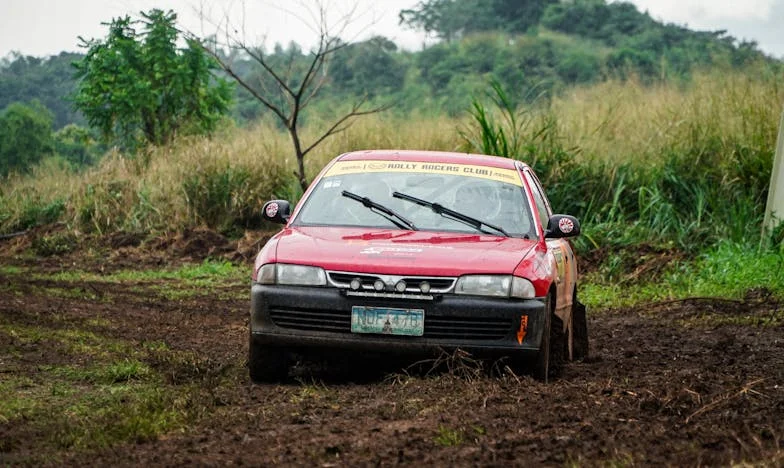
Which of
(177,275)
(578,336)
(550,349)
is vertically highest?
(550,349)

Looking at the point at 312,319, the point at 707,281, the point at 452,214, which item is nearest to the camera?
the point at 312,319

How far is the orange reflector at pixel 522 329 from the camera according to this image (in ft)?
24.0

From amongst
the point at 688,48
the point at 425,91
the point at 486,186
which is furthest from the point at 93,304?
the point at 688,48

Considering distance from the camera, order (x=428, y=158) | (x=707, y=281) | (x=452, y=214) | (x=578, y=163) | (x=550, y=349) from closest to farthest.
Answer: (x=550, y=349) < (x=452, y=214) < (x=428, y=158) < (x=707, y=281) < (x=578, y=163)

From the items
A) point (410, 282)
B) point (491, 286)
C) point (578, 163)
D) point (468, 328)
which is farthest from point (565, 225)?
Result: point (578, 163)

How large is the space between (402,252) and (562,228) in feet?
4.99

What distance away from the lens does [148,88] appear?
27.5 m

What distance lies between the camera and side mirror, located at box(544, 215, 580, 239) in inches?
336

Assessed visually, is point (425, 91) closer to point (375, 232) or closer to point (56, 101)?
point (56, 101)

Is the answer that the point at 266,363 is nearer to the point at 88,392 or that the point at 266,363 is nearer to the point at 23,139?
the point at 88,392

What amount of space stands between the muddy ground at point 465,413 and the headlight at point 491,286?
44cm

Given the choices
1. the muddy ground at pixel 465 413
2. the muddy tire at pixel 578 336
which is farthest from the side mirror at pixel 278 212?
the muddy tire at pixel 578 336

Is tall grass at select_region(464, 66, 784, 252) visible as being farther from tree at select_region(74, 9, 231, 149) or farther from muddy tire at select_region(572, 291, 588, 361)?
tree at select_region(74, 9, 231, 149)

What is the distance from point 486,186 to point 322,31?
11.1 m
